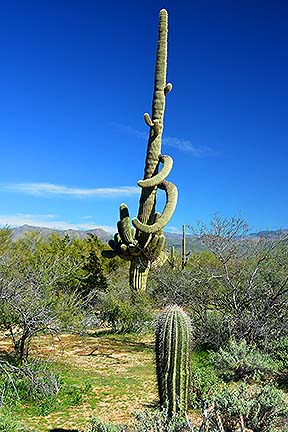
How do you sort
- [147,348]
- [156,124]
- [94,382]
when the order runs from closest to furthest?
[94,382] < [147,348] < [156,124]

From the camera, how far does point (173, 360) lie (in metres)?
5.59

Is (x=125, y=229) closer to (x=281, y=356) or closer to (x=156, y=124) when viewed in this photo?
(x=156, y=124)

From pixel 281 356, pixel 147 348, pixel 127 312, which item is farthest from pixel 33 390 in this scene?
pixel 127 312

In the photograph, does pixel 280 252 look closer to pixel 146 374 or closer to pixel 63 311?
pixel 146 374

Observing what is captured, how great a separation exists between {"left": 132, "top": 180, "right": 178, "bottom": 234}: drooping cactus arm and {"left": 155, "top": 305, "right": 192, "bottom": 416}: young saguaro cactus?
705cm

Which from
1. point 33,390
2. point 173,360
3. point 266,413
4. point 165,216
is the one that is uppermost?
point 165,216

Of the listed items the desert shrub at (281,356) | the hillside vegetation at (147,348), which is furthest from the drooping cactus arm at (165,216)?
the desert shrub at (281,356)

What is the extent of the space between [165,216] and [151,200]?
4.00 feet

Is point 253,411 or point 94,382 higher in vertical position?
point 253,411

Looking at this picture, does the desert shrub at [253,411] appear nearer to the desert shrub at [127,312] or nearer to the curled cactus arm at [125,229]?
the desert shrub at [127,312]

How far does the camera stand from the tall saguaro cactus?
1385cm

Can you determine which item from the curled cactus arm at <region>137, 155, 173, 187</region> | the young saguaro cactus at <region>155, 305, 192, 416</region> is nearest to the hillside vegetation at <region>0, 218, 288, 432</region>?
the young saguaro cactus at <region>155, 305, 192, 416</region>

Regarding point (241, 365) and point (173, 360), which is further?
point (241, 365)

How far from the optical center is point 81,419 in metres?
6.33
